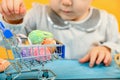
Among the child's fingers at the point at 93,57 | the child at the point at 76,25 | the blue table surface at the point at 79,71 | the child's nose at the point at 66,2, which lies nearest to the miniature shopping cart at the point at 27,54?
the blue table surface at the point at 79,71

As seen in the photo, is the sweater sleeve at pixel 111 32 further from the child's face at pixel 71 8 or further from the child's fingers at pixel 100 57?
the child's fingers at pixel 100 57

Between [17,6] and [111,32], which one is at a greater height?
[17,6]

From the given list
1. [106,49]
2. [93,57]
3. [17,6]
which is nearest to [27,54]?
[17,6]

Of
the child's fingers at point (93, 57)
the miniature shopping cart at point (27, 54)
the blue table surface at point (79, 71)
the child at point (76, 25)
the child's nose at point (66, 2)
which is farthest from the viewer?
the child at point (76, 25)

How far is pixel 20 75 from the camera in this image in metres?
0.84

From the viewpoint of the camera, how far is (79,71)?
2.96 ft

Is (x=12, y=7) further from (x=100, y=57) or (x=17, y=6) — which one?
(x=100, y=57)

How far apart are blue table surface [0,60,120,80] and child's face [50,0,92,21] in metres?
0.25

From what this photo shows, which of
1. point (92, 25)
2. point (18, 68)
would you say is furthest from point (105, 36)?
point (18, 68)

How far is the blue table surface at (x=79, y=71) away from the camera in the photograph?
84 centimetres

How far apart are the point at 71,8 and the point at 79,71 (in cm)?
40

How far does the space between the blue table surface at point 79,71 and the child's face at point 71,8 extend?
25cm

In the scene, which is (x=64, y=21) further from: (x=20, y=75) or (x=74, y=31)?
(x=20, y=75)

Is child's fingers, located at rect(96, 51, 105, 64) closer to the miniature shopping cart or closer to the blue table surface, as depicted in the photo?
the blue table surface
